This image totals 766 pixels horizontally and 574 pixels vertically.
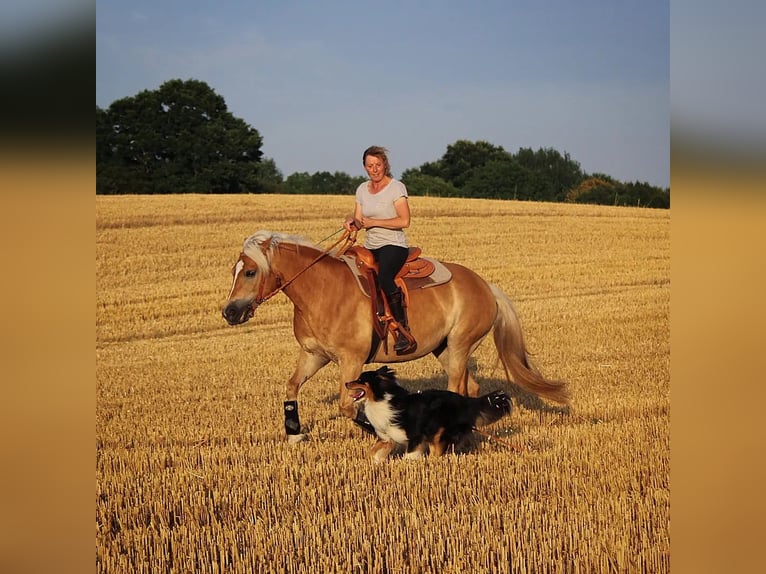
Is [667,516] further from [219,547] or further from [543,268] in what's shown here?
[543,268]

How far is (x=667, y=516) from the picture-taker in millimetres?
5414

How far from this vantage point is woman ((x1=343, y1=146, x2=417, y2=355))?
643 centimetres

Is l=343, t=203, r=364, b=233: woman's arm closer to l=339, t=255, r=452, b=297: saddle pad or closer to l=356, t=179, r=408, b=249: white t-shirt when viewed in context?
l=356, t=179, r=408, b=249: white t-shirt

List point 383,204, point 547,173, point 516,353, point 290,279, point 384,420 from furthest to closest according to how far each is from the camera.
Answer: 1. point 547,173
2. point 516,353
3. point 290,279
4. point 383,204
5. point 384,420

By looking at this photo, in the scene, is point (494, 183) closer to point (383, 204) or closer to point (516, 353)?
point (516, 353)

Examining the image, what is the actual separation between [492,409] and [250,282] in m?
2.09

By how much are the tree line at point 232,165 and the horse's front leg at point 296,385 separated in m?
23.5

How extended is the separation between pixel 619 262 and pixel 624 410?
13819 mm

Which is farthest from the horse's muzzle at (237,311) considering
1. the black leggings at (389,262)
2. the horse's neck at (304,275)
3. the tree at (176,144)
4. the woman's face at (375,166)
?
the tree at (176,144)

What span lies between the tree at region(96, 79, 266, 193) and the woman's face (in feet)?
79.7

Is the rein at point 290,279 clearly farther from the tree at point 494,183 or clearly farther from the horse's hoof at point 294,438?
the tree at point 494,183

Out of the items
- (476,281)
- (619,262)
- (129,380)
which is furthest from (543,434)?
(619,262)

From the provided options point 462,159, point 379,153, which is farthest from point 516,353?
point 462,159

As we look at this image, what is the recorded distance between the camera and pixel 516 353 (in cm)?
771
